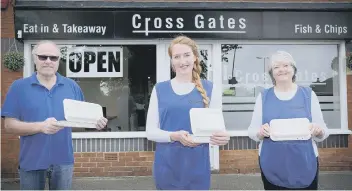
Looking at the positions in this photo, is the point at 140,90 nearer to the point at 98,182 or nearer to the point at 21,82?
the point at 98,182

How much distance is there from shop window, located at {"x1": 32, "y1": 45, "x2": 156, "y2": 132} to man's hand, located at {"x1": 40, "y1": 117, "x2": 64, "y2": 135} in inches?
151

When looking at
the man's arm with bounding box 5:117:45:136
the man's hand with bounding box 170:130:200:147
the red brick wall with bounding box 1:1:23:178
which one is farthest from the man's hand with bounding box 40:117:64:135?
the red brick wall with bounding box 1:1:23:178

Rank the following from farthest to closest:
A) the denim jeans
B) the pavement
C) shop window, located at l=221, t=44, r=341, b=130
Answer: shop window, located at l=221, t=44, r=341, b=130
the pavement
the denim jeans

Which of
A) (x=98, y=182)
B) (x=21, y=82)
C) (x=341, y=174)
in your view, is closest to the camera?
(x=21, y=82)

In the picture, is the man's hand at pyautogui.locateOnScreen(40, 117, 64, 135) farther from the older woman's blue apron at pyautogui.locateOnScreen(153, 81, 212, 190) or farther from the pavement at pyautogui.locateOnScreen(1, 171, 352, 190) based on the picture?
the pavement at pyautogui.locateOnScreen(1, 171, 352, 190)

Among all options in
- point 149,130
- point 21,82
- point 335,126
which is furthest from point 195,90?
point 335,126

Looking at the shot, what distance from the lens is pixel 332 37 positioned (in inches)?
245

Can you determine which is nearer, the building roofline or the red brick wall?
the building roofline

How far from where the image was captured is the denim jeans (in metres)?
2.72

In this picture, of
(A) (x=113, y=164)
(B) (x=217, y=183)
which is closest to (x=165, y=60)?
(A) (x=113, y=164)

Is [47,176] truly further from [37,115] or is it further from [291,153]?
[291,153]

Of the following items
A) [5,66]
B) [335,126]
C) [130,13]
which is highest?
[130,13]

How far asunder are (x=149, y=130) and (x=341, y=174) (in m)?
5.01

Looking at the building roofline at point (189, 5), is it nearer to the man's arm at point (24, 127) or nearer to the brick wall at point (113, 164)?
the brick wall at point (113, 164)
